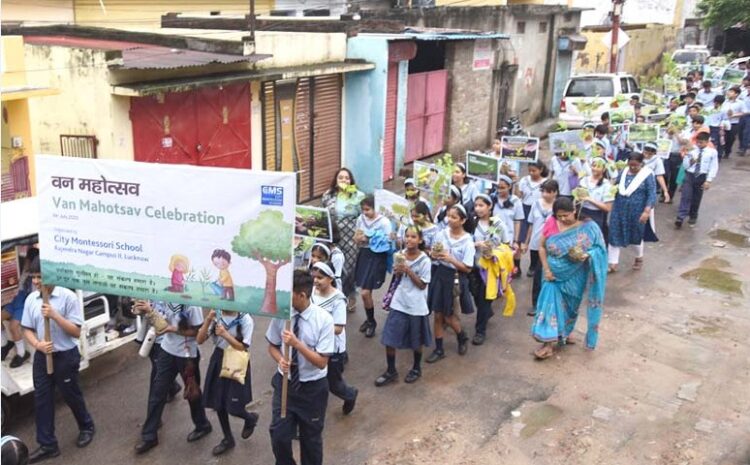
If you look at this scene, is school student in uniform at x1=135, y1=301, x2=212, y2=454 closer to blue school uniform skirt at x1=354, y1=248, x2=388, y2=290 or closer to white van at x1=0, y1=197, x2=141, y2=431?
white van at x1=0, y1=197, x2=141, y2=431

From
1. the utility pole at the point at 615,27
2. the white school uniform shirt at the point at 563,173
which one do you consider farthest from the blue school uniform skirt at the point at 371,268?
the utility pole at the point at 615,27

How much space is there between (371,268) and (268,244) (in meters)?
3.20

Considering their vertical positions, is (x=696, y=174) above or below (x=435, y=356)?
above

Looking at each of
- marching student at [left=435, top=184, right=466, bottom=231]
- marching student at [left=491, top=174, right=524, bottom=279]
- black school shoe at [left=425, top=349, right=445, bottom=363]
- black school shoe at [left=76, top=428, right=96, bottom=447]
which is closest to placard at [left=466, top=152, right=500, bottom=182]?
marching student at [left=491, top=174, right=524, bottom=279]

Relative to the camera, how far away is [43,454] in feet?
18.6

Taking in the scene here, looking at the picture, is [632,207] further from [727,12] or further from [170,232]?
[727,12]

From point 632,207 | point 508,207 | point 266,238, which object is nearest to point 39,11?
point 508,207

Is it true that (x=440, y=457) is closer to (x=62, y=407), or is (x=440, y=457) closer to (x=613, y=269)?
(x=62, y=407)

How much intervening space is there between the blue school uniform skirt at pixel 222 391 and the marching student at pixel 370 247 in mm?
2389

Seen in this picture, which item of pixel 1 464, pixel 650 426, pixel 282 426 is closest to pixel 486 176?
pixel 650 426

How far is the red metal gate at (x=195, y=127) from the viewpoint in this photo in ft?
33.7

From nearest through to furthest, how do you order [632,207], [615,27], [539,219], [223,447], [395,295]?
[223,447] < [395,295] < [539,219] < [632,207] < [615,27]

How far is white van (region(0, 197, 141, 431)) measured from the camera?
235 inches

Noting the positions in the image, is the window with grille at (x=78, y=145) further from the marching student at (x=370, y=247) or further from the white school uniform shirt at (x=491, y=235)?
the white school uniform shirt at (x=491, y=235)
